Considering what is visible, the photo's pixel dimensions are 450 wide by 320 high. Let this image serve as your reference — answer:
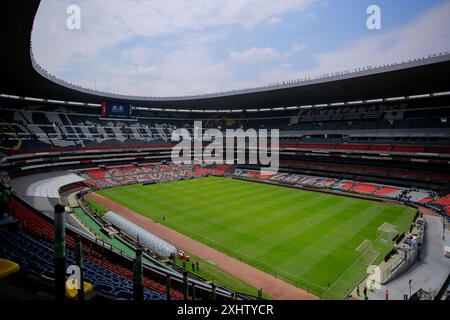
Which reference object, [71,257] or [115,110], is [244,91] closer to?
[115,110]

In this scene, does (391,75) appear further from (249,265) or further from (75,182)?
(75,182)

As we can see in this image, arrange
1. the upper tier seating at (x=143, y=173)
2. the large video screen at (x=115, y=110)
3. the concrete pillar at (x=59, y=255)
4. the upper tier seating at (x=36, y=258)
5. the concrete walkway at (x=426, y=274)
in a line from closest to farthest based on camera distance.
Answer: the concrete pillar at (x=59, y=255) → the upper tier seating at (x=36, y=258) → the concrete walkway at (x=426, y=274) → the upper tier seating at (x=143, y=173) → the large video screen at (x=115, y=110)

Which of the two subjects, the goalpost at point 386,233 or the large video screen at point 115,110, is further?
the large video screen at point 115,110

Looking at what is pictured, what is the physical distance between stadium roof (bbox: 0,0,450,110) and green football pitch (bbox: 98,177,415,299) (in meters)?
17.6

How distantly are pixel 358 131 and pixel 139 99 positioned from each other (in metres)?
45.5

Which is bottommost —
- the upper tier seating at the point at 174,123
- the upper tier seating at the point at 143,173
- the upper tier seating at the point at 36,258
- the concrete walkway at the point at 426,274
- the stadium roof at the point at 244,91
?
the concrete walkway at the point at 426,274

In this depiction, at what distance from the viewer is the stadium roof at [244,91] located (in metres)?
20.7

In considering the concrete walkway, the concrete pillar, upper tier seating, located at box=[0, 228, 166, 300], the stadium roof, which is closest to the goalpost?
the concrete walkway

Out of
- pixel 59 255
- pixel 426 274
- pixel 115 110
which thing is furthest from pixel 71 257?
pixel 115 110

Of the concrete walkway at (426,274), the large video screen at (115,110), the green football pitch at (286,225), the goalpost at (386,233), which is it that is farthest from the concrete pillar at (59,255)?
the large video screen at (115,110)

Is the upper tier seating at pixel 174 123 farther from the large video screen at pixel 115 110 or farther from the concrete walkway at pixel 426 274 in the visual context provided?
the concrete walkway at pixel 426 274

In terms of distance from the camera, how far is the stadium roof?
20719 millimetres

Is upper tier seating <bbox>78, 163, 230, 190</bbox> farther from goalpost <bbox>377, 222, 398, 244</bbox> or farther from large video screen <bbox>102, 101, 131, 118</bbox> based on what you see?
goalpost <bbox>377, 222, 398, 244</bbox>

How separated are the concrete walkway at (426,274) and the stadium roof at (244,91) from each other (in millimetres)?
21670
